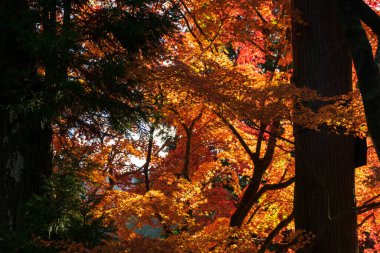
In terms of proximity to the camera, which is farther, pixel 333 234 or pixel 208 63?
pixel 208 63

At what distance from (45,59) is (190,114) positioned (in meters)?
4.48

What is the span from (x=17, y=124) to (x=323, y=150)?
4.19 metres

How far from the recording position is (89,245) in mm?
5062

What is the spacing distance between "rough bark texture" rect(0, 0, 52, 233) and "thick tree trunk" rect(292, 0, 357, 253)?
3.65m

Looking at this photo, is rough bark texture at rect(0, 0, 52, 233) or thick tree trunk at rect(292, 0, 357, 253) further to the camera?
thick tree trunk at rect(292, 0, 357, 253)

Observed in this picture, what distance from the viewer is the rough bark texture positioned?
540cm

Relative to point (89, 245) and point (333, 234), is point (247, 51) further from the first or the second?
point (89, 245)

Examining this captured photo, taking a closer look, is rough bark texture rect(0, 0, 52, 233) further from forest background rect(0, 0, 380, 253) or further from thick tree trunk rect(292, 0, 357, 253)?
thick tree trunk rect(292, 0, 357, 253)

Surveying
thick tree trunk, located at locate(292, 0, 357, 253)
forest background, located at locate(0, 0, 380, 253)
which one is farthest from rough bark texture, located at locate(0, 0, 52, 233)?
thick tree trunk, located at locate(292, 0, 357, 253)

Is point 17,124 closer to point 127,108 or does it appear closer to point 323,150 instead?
point 127,108

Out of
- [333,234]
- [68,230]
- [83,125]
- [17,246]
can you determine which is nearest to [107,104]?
[83,125]

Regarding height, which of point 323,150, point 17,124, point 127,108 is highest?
point 127,108

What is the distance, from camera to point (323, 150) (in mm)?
6305

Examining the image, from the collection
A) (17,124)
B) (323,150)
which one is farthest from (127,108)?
(323,150)
